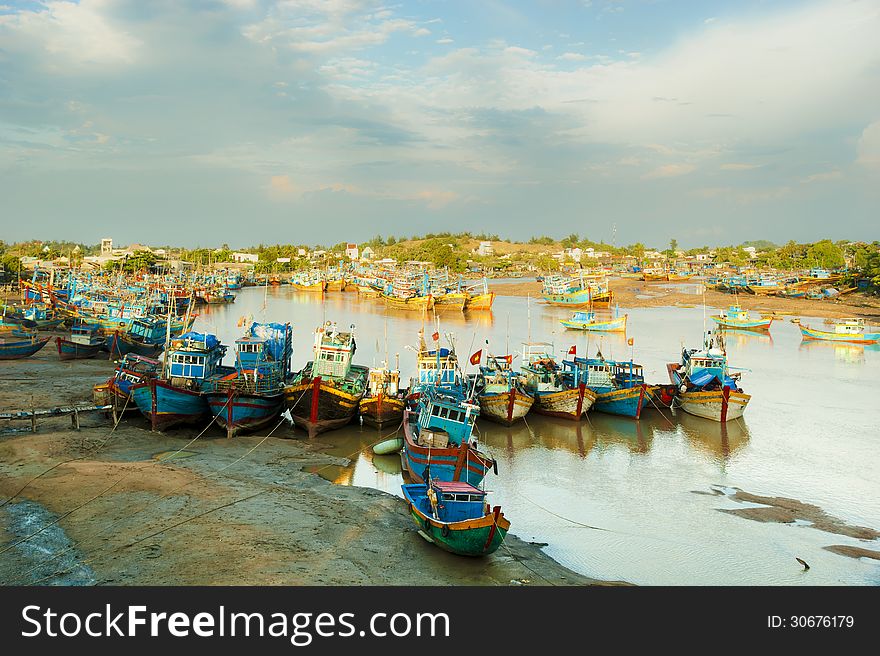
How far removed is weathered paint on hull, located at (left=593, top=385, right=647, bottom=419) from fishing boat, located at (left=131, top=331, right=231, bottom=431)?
543 inches

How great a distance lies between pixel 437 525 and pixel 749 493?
984 centimetres

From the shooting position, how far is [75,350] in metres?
33.0

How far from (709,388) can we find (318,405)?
1463 cm

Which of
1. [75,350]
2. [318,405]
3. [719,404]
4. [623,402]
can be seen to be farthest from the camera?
[75,350]

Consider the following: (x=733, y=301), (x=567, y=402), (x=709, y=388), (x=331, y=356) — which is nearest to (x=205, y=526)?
(x=331, y=356)

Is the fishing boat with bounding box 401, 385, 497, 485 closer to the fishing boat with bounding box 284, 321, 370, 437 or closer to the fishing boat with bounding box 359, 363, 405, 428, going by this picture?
the fishing boat with bounding box 359, 363, 405, 428

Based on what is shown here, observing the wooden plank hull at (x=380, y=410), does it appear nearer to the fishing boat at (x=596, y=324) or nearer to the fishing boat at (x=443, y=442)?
the fishing boat at (x=443, y=442)

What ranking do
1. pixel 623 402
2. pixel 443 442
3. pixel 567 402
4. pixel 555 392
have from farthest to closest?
pixel 555 392
pixel 623 402
pixel 567 402
pixel 443 442

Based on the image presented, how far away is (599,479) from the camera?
64.1 feet

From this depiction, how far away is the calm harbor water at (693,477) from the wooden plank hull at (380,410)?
60cm

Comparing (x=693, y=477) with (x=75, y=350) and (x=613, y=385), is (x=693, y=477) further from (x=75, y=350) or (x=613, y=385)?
(x=75, y=350)

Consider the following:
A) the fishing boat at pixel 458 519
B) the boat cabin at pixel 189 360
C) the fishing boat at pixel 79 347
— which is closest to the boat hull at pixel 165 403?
the boat cabin at pixel 189 360

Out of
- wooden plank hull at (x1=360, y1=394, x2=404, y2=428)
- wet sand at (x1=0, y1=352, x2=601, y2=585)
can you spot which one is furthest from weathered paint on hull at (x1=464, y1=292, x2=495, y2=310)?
wet sand at (x1=0, y1=352, x2=601, y2=585)

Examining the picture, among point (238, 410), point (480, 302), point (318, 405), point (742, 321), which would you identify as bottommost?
point (238, 410)
